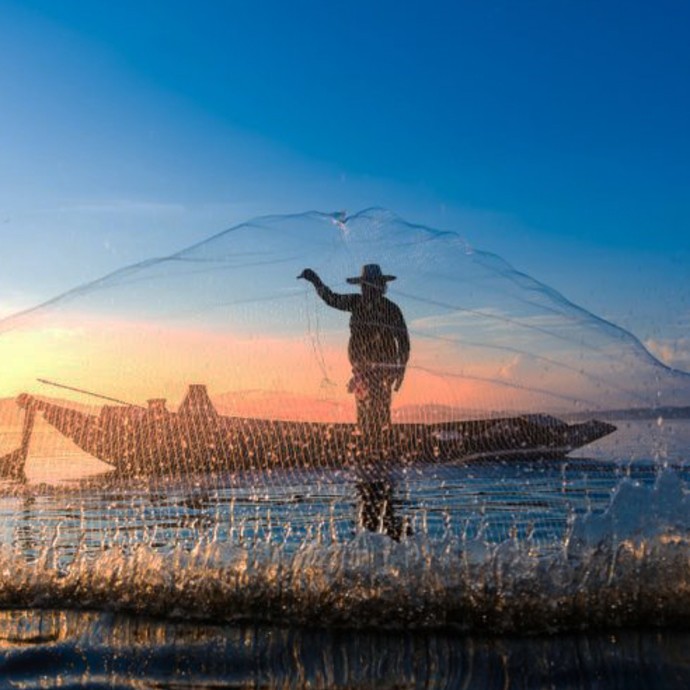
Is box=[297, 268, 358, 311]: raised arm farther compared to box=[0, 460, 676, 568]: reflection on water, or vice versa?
box=[297, 268, 358, 311]: raised arm

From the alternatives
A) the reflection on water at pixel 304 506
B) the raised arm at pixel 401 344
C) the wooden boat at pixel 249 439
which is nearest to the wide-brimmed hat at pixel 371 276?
the raised arm at pixel 401 344

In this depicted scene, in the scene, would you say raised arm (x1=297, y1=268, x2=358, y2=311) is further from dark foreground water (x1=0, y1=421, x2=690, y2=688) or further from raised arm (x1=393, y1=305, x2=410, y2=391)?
dark foreground water (x1=0, y1=421, x2=690, y2=688)

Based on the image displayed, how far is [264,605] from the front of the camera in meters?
7.82

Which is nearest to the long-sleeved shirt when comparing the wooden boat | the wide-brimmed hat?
the wide-brimmed hat

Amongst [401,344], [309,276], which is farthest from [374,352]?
[309,276]

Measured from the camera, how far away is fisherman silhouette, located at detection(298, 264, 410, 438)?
515 inches

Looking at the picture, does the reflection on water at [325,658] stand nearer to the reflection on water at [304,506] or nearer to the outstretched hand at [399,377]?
→ the reflection on water at [304,506]

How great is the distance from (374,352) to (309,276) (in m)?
2.08

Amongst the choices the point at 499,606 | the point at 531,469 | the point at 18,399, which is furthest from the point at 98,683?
the point at 531,469

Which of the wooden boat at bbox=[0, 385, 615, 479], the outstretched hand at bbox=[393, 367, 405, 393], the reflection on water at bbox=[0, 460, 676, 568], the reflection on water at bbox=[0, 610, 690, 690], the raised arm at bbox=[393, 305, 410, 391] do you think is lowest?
the reflection on water at bbox=[0, 610, 690, 690]

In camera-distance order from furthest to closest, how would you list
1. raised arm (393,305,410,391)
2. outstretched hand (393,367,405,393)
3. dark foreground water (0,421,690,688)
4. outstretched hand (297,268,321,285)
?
outstretched hand (393,367,405,393)
raised arm (393,305,410,391)
outstretched hand (297,268,321,285)
dark foreground water (0,421,690,688)

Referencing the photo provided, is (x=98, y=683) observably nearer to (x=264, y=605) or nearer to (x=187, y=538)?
(x=264, y=605)

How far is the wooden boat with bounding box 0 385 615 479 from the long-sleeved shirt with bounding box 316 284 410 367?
44.6 inches

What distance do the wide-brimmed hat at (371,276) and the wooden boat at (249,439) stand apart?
8.33 feet
